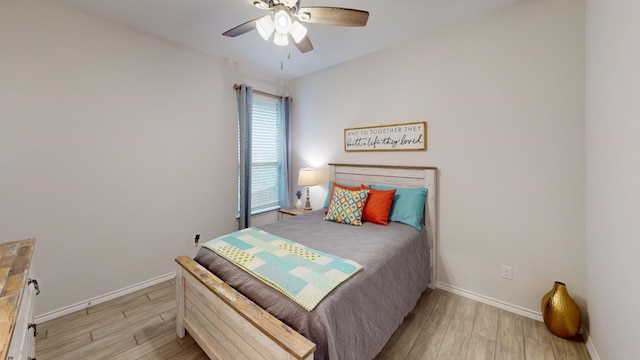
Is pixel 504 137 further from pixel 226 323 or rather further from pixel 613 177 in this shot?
pixel 226 323

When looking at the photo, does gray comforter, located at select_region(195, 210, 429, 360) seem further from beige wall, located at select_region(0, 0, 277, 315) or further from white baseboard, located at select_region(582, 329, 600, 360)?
beige wall, located at select_region(0, 0, 277, 315)

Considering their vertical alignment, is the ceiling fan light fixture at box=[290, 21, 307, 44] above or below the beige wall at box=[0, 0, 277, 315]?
above

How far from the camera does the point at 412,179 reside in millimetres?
2600

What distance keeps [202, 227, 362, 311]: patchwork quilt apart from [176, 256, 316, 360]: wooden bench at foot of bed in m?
0.14

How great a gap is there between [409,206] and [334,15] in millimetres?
1735

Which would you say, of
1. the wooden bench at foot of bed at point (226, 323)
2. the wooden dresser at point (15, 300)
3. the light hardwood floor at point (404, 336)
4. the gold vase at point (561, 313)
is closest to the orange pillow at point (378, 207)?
the light hardwood floor at point (404, 336)

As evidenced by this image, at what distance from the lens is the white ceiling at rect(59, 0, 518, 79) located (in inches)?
78.7

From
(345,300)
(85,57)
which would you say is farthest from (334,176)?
(85,57)

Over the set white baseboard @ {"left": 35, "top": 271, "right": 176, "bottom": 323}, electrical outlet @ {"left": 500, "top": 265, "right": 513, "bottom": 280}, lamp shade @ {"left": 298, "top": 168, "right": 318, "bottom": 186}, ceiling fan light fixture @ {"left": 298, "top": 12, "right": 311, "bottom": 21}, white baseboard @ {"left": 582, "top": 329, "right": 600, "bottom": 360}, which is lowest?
white baseboard @ {"left": 582, "top": 329, "right": 600, "bottom": 360}

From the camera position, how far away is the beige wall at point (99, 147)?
188cm

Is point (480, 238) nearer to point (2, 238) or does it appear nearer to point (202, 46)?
point (202, 46)

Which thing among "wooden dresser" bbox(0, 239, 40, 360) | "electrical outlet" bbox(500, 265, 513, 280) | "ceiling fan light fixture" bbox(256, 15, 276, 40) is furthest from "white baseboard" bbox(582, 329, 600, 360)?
Result: "ceiling fan light fixture" bbox(256, 15, 276, 40)

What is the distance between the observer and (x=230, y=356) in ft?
4.57

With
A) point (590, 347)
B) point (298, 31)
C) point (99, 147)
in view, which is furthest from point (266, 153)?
point (590, 347)
